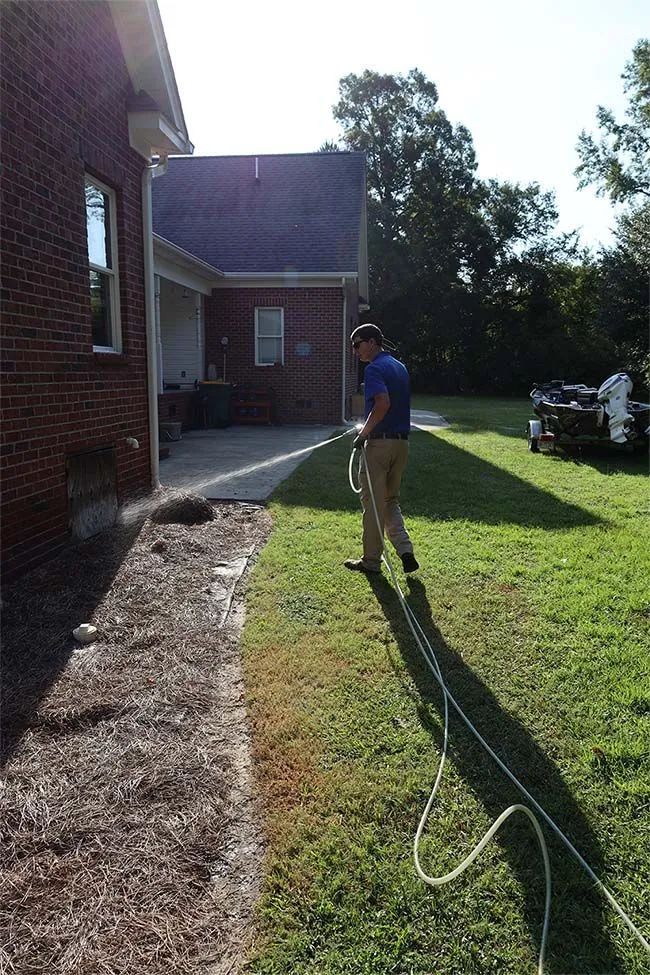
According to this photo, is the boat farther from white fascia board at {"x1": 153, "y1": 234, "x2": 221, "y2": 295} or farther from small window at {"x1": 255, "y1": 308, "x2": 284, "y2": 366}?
small window at {"x1": 255, "y1": 308, "x2": 284, "y2": 366}

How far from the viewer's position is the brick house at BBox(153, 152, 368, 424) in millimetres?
16469

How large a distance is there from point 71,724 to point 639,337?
92.2 ft

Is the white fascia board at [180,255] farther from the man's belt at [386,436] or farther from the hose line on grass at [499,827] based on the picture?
Result: the hose line on grass at [499,827]

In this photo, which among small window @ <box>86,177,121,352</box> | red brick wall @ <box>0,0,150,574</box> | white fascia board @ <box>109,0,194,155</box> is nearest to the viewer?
red brick wall @ <box>0,0,150,574</box>

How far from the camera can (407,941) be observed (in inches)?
79.8

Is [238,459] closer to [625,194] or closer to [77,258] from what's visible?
[77,258]

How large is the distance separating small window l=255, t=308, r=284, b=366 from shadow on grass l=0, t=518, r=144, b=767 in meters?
11.7

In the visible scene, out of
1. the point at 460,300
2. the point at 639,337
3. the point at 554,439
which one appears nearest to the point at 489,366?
the point at 460,300

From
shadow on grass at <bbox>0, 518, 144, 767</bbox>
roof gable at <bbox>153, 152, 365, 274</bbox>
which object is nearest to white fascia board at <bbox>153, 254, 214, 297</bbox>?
roof gable at <bbox>153, 152, 365, 274</bbox>

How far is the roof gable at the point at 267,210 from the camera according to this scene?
1681 cm

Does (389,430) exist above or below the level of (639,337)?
below

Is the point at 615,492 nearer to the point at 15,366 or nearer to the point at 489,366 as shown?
the point at 15,366

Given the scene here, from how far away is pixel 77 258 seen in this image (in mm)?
5641

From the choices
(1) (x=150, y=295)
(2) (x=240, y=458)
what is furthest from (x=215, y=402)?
(1) (x=150, y=295)
